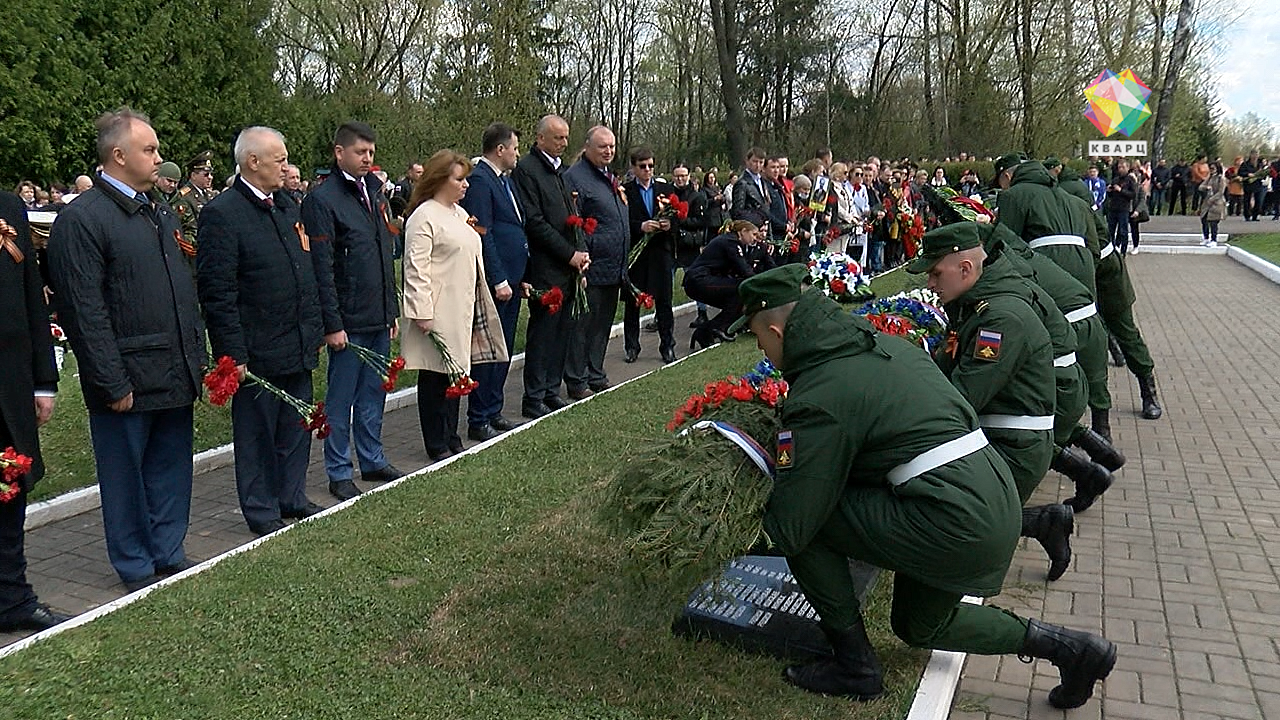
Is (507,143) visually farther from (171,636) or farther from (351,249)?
(171,636)

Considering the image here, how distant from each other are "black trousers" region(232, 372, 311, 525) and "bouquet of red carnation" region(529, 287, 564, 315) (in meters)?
2.62

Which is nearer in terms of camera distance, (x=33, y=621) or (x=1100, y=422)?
(x=33, y=621)

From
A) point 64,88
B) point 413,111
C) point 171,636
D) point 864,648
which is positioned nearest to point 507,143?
point 171,636

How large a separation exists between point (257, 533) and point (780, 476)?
3569 millimetres

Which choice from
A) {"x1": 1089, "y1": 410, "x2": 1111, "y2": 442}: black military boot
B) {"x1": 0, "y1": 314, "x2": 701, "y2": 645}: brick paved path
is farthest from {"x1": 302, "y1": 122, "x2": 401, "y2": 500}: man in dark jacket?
{"x1": 1089, "y1": 410, "x2": 1111, "y2": 442}: black military boot

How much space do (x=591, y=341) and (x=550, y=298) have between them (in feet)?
4.82

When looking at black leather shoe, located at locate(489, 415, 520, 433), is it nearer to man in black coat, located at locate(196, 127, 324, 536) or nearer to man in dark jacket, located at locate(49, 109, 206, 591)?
man in black coat, located at locate(196, 127, 324, 536)

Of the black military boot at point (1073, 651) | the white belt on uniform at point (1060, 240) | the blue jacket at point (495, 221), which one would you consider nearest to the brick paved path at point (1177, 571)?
the black military boot at point (1073, 651)

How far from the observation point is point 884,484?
3602 mm

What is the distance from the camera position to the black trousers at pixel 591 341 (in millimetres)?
9148

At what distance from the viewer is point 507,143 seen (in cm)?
809

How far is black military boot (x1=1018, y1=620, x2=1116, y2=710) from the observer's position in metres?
3.79

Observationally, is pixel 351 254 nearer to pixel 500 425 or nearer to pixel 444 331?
pixel 444 331

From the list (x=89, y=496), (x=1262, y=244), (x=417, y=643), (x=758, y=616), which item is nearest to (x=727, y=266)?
(x=89, y=496)
